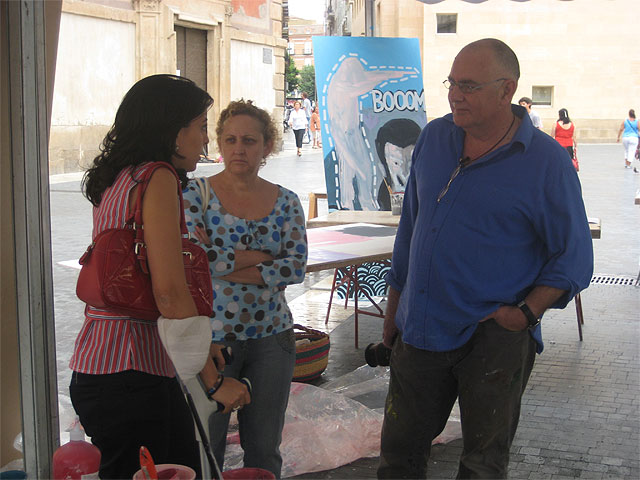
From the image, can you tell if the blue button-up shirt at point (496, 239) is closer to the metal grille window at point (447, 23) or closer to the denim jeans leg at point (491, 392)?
the denim jeans leg at point (491, 392)

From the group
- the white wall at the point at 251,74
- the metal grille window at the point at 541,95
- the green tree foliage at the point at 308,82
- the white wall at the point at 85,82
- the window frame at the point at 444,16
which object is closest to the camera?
the white wall at the point at 85,82

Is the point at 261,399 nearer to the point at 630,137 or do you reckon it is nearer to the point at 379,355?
the point at 379,355

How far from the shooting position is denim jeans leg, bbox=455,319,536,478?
8.02 ft

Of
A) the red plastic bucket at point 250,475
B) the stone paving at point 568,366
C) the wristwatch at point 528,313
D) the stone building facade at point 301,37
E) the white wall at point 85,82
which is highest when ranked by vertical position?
the stone building facade at point 301,37

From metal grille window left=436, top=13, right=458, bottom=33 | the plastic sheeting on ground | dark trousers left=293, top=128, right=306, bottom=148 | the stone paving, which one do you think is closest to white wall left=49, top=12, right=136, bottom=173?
dark trousers left=293, top=128, right=306, bottom=148

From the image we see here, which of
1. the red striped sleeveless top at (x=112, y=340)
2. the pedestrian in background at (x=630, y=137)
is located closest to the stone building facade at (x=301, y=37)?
the pedestrian in background at (x=630, y=137)

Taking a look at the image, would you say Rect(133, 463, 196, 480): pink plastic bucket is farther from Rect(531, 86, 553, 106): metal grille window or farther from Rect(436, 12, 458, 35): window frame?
Rect(531, 86, 553, 106): metal grille window

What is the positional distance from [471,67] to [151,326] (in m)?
1.24

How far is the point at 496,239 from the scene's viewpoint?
7.88 feet

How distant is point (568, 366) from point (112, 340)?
12.5 ft

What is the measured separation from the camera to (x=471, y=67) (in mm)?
2439

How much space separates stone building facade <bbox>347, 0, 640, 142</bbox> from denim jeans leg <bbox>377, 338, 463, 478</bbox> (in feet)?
92.1

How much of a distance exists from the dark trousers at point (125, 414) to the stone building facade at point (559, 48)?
2868 centimetres

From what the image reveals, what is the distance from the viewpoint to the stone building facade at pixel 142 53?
1667cm
